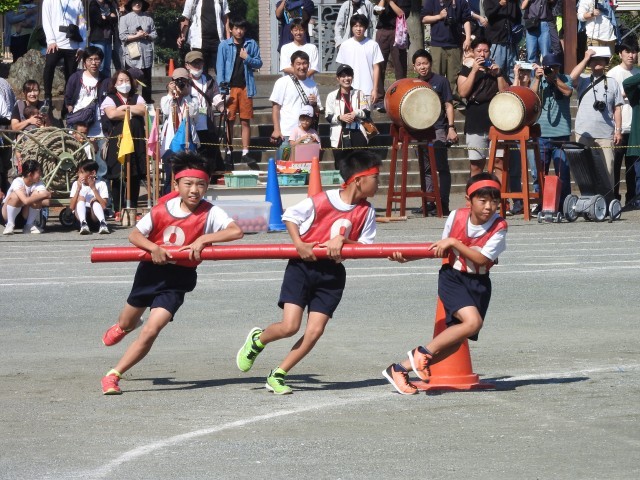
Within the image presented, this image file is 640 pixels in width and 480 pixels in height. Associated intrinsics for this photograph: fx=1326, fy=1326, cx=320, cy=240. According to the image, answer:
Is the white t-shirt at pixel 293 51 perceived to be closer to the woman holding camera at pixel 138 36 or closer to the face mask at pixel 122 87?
the woman holding camera at pixel 138 36

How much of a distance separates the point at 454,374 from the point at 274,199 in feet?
29.9

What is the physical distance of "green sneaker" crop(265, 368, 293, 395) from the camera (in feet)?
27.0

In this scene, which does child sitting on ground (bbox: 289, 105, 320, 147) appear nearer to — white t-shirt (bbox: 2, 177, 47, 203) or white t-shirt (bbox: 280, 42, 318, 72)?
white t-shirt (bbox: 280, 42, 318, 72)

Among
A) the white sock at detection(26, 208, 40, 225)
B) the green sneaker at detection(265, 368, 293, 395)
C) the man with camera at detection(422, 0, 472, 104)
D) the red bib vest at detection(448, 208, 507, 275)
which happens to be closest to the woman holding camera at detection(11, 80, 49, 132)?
the white sock at detection(26, 208, 40, 225)

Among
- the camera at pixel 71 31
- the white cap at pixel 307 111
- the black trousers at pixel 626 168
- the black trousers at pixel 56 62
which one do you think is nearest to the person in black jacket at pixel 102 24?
the camera at pixel 71 31

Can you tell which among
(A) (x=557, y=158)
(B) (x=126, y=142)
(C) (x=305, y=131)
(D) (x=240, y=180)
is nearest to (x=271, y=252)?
Result: (D) (x=240, y=180)

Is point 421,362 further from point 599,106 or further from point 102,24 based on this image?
point 102,24

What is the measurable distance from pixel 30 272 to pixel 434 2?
30.6 feet

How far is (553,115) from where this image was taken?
61.4 ft

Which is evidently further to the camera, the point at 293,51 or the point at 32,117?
the point at 293,51

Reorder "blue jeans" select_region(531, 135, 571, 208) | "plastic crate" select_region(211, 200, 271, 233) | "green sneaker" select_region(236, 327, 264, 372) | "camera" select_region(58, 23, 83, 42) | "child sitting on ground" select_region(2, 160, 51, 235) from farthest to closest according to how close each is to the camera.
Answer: "camera" select_region(58, 23, 83, 42) < "blue jeans" select_region(531, 135, 571, 208) < "child sitting on ground" select_region(2, 160, 51, 235) < "plastic crate" select_region(211, 200, 271, 233) < "green sneaker" select_region(236, 327, 264, 372)

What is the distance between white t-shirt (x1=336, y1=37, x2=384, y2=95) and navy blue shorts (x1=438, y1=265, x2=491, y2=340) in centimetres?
1197

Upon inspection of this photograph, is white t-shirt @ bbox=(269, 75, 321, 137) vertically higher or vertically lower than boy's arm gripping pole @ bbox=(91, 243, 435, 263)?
higher

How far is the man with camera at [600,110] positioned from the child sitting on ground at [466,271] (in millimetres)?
10750
